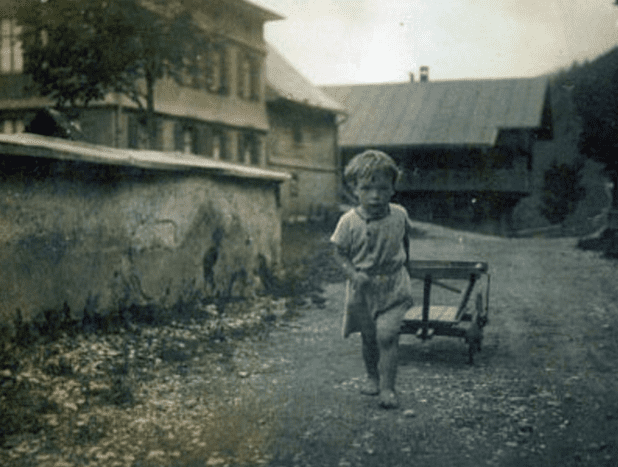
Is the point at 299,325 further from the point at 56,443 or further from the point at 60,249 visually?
the point at 56,443

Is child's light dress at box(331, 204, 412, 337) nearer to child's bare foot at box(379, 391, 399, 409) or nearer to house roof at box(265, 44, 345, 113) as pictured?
child's bare foot at box(379, 391, 399, 409)

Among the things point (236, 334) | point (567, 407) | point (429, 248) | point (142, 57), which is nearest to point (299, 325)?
point (236, 334)

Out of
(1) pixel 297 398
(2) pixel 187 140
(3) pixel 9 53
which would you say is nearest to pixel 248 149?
(2) pixel 187 140

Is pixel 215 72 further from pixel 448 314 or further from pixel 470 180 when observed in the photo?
pixel 448 314

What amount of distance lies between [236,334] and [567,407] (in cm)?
375

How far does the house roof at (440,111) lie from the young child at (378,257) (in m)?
26.0

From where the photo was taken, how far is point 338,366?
6.27 m

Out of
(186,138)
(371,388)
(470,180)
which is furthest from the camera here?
(470,180)

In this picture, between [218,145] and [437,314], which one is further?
[218,145]

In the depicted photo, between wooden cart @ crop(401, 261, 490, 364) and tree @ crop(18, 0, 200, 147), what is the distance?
10425 mm

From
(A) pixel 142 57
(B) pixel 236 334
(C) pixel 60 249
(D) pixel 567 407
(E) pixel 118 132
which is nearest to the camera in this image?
(D) pixel 567 407

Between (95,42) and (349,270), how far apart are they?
1189 centimetres

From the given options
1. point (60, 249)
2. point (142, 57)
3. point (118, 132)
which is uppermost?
point (142, 57)

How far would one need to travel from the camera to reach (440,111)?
1305 inches
